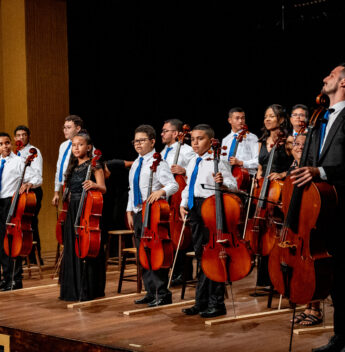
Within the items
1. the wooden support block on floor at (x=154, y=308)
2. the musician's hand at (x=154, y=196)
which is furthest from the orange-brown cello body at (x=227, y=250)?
the wooden support block on floor at (x=154, y=308)

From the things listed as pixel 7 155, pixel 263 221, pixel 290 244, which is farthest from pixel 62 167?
pixel 290 244

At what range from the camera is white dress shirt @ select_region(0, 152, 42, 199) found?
5602 mm

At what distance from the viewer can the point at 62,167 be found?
252 inches

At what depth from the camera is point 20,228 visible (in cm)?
525

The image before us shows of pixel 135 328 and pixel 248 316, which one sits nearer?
pixel 135 328

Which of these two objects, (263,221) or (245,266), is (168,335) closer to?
(245,266)

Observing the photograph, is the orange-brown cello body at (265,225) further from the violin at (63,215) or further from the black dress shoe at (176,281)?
the violin at (63,215)

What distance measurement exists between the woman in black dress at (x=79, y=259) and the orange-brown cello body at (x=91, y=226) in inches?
6.5

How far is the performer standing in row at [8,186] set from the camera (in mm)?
5574

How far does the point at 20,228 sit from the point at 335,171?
313 centimetres

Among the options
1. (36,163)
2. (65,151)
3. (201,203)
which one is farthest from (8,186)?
(201,203)

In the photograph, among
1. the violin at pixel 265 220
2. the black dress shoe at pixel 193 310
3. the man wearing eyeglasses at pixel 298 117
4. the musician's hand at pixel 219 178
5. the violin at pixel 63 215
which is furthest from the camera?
the violin at pixel 63 215

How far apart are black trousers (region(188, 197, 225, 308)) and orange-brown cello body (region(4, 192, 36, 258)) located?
161 cm

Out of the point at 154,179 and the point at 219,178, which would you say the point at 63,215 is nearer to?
the point at 154,179
